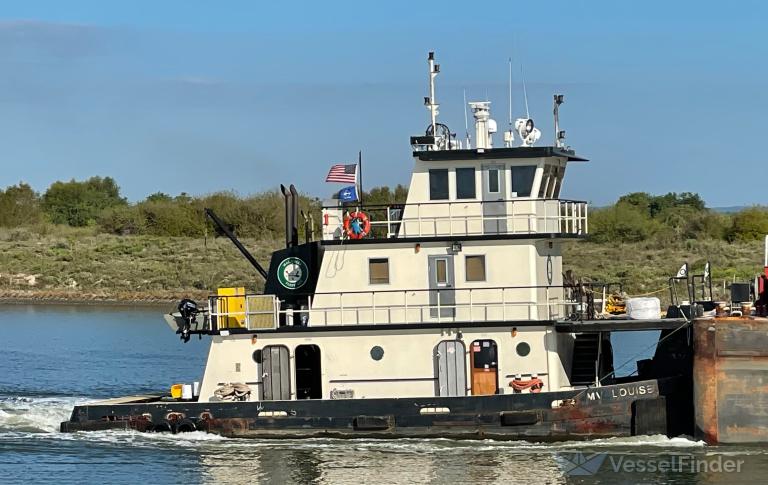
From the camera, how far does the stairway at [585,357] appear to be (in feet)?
90.4

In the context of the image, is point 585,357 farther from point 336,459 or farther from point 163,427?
point 163,427

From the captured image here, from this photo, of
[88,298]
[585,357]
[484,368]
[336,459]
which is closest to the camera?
[336,459]

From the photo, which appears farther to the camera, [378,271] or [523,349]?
[378,271]

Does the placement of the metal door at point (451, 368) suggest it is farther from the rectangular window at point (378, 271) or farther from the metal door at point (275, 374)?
the metal door at point (275, 374)

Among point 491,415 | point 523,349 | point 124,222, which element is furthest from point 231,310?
point 124,222

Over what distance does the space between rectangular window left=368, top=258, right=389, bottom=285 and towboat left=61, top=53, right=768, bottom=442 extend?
0.02 meters

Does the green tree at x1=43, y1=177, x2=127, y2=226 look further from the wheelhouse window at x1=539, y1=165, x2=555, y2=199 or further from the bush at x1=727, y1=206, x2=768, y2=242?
the wheelhouse window at x1=539, y1=165, x2=555, y2=199

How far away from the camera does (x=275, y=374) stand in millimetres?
→ 26797

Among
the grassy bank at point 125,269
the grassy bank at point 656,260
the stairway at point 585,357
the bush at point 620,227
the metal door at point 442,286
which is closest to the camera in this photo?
the metal door at point 442,286

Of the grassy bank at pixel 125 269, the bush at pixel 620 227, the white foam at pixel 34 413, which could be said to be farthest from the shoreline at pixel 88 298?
the white foam at pixel 34 413

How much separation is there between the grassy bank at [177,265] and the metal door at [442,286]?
3062 cm

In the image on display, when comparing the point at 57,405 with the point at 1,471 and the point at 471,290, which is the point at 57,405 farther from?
the point at 471,290

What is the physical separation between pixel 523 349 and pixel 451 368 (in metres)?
1.34

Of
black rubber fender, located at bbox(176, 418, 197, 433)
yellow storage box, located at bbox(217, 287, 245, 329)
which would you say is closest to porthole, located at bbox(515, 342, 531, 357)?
yellow storage box, located at bbox(217, 287, 245, 329)
